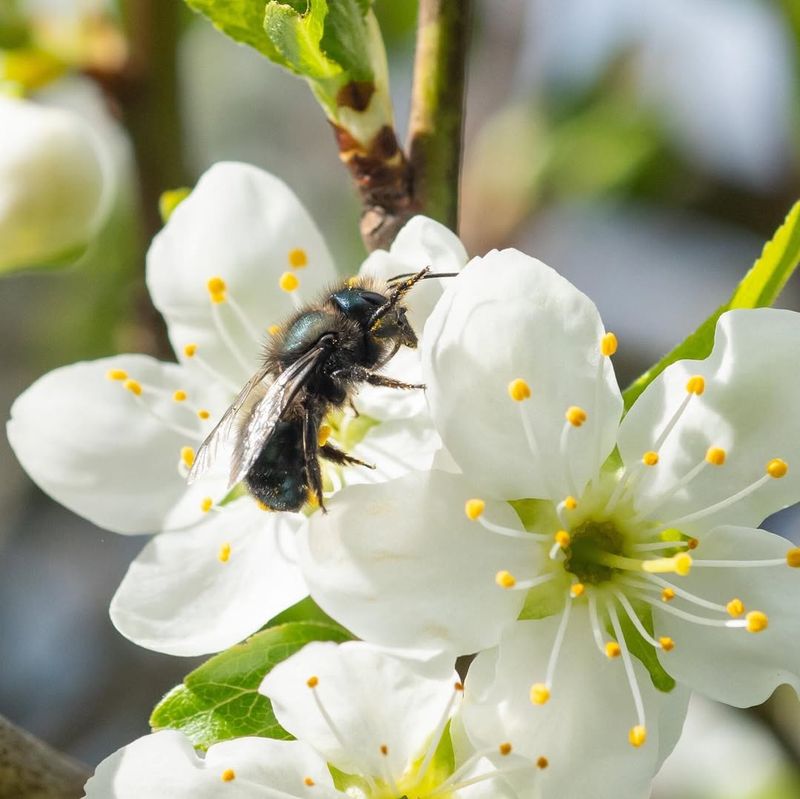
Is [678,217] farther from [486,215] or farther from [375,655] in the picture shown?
[375,655]

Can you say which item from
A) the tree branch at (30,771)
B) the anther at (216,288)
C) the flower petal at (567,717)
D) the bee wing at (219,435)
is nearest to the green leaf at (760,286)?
the flower petal at (567,717)

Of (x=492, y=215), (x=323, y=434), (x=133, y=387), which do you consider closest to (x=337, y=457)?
(x=323, y=434)

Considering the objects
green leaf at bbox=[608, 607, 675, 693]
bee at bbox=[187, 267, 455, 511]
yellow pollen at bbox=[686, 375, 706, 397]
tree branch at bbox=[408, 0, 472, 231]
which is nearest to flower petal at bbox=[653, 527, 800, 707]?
green leaf at bbox=[608, 607, 675, 693]

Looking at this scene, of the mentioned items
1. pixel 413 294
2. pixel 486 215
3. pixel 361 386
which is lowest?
pixel 486 215

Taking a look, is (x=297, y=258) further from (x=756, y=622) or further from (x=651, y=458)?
(x=756, y=622)

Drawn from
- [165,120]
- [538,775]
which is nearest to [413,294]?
[538,775]

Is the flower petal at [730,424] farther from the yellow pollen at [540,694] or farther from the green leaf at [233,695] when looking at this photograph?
the green leaf at [233,695]

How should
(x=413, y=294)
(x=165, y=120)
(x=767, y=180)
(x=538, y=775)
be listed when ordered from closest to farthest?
(x=538, y=775) < (x=413, y=294) < (x=165, y=120) < (x=767, y=180)
